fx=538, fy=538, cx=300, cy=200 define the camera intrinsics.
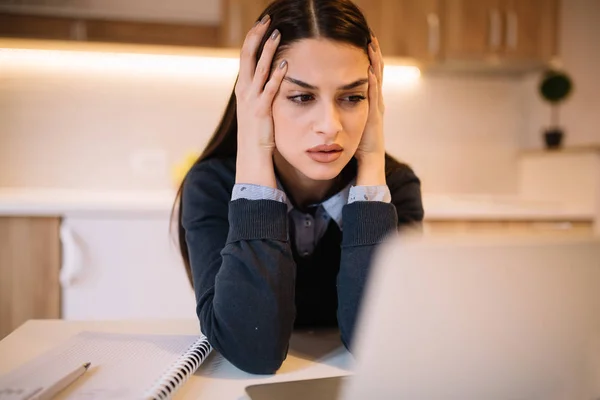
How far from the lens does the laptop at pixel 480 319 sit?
0.38 metres

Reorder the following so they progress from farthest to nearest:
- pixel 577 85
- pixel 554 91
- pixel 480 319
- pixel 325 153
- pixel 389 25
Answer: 1. pixel 577 85
2. pixel 554 91
3. pixel 389 25
4. pixel 325 153
5. pixel 480 319

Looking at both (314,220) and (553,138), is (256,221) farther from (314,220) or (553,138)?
(553,138)

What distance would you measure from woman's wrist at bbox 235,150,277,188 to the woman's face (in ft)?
0.15

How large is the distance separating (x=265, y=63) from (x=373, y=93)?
0.20 m

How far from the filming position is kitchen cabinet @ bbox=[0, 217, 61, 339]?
174 cm

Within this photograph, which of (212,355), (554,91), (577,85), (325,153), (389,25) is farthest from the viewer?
(577,85)

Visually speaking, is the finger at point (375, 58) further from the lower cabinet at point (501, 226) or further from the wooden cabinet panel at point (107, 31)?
the wooden cabinet panel at point (107, 31)

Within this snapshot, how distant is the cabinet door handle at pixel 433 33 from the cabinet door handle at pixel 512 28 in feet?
1.00

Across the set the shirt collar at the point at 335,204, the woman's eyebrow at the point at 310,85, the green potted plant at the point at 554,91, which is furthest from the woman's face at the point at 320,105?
the green potted plant at the point at 554,91

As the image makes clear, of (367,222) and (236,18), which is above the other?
(236,18)

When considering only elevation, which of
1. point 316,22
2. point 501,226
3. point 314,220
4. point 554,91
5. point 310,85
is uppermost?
point 554,91

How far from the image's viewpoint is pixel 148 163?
229cm

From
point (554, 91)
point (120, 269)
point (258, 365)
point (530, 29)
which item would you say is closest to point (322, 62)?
point (258, 365)

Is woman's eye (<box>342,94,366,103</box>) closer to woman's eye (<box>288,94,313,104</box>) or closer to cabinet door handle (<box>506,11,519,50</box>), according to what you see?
woman's eye (<box>288,94,313,104</box>)
